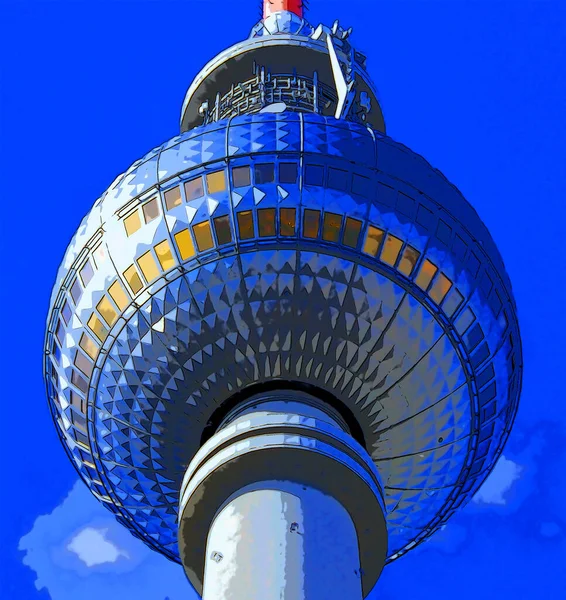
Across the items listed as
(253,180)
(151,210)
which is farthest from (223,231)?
(151,210)

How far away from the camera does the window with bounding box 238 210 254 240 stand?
696 inches

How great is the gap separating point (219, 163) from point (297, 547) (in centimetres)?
681

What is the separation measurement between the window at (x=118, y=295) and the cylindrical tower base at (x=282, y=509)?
264 centimetres

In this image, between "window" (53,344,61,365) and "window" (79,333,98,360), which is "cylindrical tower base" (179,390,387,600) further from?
"window" (53,344,61,365)

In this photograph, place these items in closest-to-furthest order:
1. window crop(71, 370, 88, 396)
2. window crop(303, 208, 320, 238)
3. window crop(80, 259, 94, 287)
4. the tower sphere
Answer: the tower sphere
window crop(303, 208, 320, 238)
window crop(80, 259, 94, 287)
window crop(71, 370, 88, 396)

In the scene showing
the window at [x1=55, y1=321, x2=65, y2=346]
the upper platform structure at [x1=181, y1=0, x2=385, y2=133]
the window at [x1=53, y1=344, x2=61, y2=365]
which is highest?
the upper platform structure at [x1=181, y1=0, x2=385, y2=133]

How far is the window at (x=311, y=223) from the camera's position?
17672 mm

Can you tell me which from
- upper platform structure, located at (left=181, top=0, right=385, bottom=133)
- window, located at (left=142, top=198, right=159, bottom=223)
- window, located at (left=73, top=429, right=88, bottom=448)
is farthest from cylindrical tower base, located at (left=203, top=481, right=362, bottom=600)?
upper platform structure, located at (left=181, top=0, right=385, bottom=133)

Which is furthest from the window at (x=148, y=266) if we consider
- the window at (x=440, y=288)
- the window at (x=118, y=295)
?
the window at (x=440, y=288)

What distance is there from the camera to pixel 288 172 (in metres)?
18.1

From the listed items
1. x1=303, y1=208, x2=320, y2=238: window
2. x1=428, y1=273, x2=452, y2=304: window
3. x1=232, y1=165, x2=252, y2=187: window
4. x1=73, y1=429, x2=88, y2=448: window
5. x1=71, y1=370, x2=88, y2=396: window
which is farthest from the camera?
x1=73, y1=429, x2=88, y2=448: window

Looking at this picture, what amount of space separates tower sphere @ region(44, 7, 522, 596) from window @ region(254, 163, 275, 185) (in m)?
0.02

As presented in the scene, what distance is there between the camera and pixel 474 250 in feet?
63.7

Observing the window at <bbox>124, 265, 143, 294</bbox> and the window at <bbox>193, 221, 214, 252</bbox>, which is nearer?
the window at <bbox>193, 221, 214, 252</bbox>
